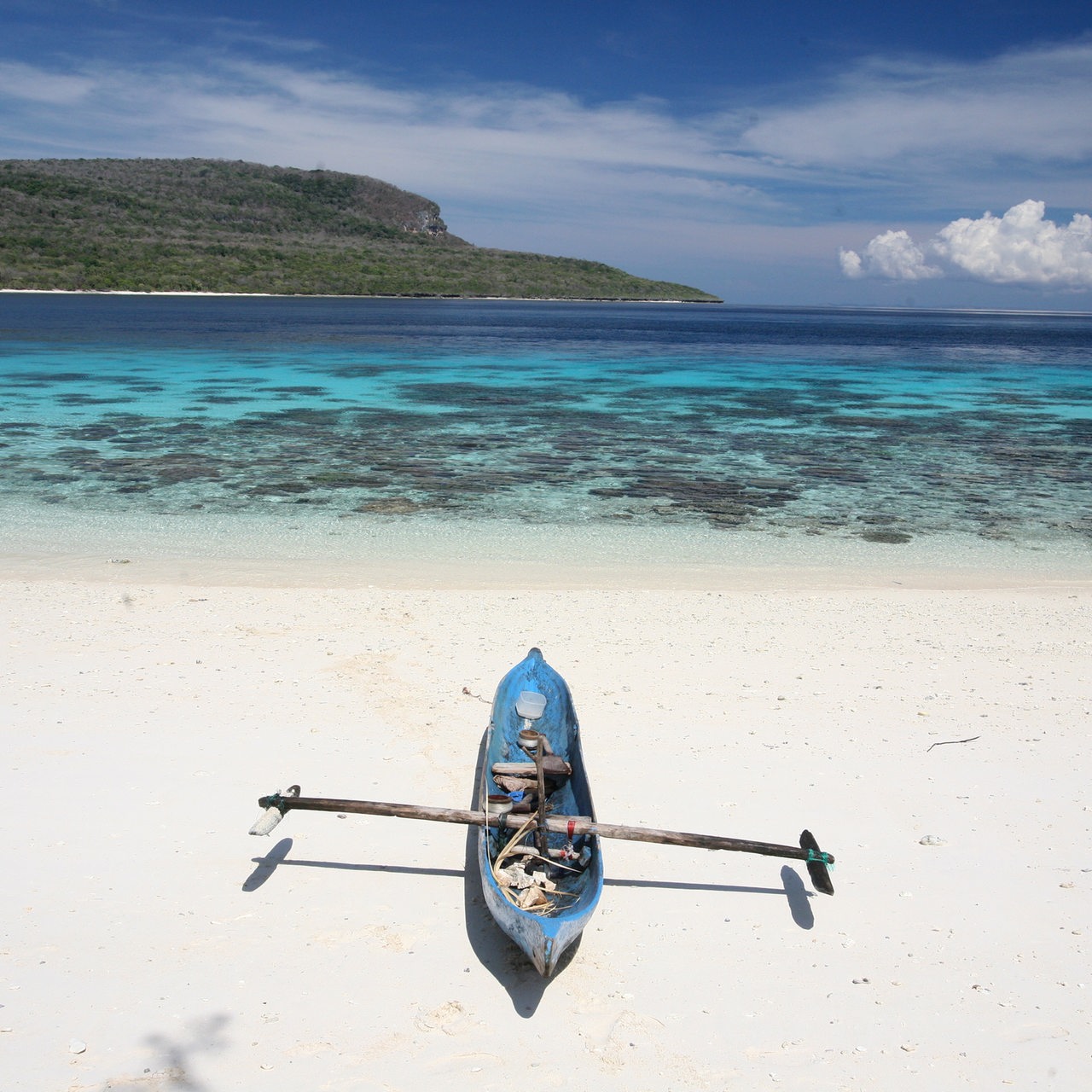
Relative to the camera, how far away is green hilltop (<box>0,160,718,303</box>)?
96438 mm

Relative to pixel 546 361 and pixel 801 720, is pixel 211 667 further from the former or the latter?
pixel 546 361

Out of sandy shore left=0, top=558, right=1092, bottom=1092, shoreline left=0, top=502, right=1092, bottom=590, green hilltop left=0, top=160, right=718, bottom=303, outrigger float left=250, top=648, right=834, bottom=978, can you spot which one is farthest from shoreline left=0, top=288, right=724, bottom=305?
outrigger float left=250, top=648, right=834, bottom=978

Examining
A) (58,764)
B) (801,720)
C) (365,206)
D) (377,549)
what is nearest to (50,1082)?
(58,764)

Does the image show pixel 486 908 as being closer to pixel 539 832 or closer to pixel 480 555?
pixel 539 832

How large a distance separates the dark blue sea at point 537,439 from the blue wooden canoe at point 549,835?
7496mm

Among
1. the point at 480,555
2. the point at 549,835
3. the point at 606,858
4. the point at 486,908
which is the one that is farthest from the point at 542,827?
the point at 480,555

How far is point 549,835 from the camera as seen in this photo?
5270 mm

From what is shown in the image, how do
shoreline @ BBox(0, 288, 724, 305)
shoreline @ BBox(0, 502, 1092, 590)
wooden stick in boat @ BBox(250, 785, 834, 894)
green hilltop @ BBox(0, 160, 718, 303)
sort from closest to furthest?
wooden stick in boat @ BBox(250, 785, 834, 894) → shoreline @ BBox(0, 502, 1092, 590) → shoreline @ BBox(0, 288, 724, 305) → green hilltop @ BBox(0, 160, 718, 303)

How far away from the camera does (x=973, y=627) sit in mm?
9320

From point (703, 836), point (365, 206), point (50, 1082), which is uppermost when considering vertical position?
point (365, 206)

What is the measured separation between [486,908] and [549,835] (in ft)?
1.91

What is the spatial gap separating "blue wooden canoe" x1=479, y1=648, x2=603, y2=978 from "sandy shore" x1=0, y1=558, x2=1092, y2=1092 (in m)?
0.31

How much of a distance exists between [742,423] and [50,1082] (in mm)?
24585

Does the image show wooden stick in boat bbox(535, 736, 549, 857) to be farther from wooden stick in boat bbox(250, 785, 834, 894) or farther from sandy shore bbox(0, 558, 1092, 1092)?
sandy shore bbox(0, 558, 1092, 1092)
